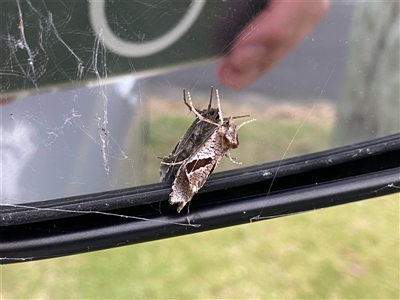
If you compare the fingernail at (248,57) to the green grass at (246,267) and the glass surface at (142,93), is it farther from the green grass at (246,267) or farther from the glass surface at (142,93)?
the green grass at (246,267)

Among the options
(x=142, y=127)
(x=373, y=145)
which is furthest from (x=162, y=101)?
(x=373, y=145)

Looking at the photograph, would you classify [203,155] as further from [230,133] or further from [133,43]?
[133,43]

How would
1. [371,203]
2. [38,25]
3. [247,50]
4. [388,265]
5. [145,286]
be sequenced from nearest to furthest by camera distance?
[38,25] → [247,50] → [145,286] → [388,265] → [371,203]

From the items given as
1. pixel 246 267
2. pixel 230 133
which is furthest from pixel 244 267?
pixel 230 133

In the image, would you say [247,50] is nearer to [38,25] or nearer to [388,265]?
[38,25]

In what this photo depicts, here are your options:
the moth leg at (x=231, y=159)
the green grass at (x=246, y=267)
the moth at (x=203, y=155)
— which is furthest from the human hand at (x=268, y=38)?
the green grass at (x=246, y=267)

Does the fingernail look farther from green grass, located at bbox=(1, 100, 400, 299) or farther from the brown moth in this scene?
green grass, located at bbox=(1, 100, 400, 299)
